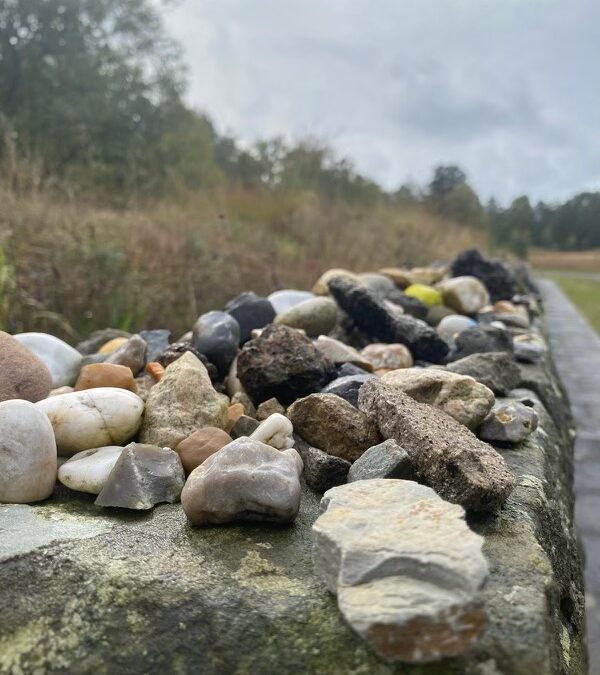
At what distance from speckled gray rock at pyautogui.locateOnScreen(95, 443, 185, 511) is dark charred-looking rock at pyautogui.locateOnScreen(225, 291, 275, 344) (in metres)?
1.04

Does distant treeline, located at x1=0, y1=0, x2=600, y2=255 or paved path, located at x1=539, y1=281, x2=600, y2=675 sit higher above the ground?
distant treeline, located at x1=0, y1=0, x2=600, y2=255

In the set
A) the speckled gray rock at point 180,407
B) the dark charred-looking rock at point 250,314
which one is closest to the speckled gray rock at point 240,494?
the speckled gray rock at point 180,407

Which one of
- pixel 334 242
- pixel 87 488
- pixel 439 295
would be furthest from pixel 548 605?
pixel 334 242

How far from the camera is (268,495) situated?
94 centimetres

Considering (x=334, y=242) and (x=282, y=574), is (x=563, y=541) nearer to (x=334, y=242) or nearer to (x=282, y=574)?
(x=282, y=574)

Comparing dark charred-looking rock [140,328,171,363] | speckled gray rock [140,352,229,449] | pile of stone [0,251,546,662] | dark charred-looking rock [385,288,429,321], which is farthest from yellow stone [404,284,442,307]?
speckled gray rock [140,352,229,449]

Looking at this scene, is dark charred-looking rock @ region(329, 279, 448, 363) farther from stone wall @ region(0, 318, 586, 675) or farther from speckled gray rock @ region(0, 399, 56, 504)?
speckled gray rock @ region(0, 399, 56, 504)

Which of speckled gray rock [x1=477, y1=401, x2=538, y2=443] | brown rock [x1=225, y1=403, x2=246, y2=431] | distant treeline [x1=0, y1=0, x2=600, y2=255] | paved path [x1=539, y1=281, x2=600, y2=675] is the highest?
distant treeline [x1=0, y1=0, x2=600, y2=255]

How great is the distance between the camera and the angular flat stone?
0.64 metres

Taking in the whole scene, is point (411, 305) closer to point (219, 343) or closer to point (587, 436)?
point (587, 436)

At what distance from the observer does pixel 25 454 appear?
3.48ft

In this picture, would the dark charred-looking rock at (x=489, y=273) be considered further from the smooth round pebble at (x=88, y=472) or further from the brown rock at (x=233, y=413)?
the smooth round pebble at (x=88, y=472)

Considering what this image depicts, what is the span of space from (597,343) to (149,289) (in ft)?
14.4

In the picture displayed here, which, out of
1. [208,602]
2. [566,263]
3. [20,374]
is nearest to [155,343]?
[20,374]
